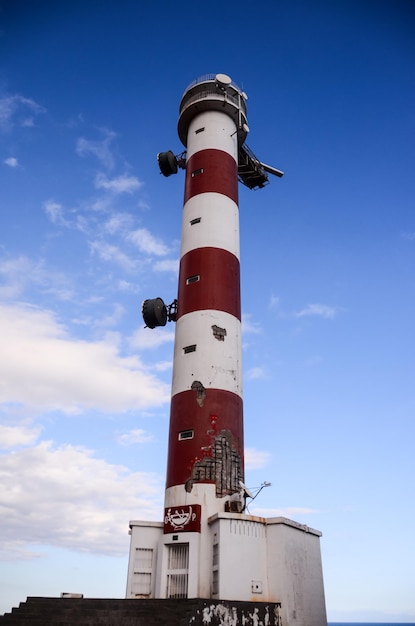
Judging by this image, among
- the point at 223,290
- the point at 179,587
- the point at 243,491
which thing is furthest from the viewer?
the point at 223,290

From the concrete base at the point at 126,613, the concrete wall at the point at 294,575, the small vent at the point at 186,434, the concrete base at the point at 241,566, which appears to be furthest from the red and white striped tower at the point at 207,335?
the concrete base at the point at 126,613

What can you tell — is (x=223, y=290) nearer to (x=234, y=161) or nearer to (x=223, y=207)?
(x=223, y=207)

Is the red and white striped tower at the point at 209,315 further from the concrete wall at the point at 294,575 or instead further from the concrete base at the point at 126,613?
the concrete base at the point at 126,613

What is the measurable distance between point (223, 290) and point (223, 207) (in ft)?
15.2

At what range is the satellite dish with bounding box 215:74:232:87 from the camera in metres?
28.0

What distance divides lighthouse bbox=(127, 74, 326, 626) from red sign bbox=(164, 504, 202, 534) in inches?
1.3

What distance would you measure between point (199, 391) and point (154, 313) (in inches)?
206

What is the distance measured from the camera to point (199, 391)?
68.4ft

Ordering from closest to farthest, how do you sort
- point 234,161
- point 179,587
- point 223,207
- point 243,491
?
point 179,587
point 243,491
point 223,207
point 234,161

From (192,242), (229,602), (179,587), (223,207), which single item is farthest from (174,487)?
(223,207)

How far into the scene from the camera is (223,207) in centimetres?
2534

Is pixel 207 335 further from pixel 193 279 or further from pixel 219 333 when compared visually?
pixel 193 279

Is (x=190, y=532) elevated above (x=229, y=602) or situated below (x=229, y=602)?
above

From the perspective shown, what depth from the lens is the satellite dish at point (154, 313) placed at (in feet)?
80.3
